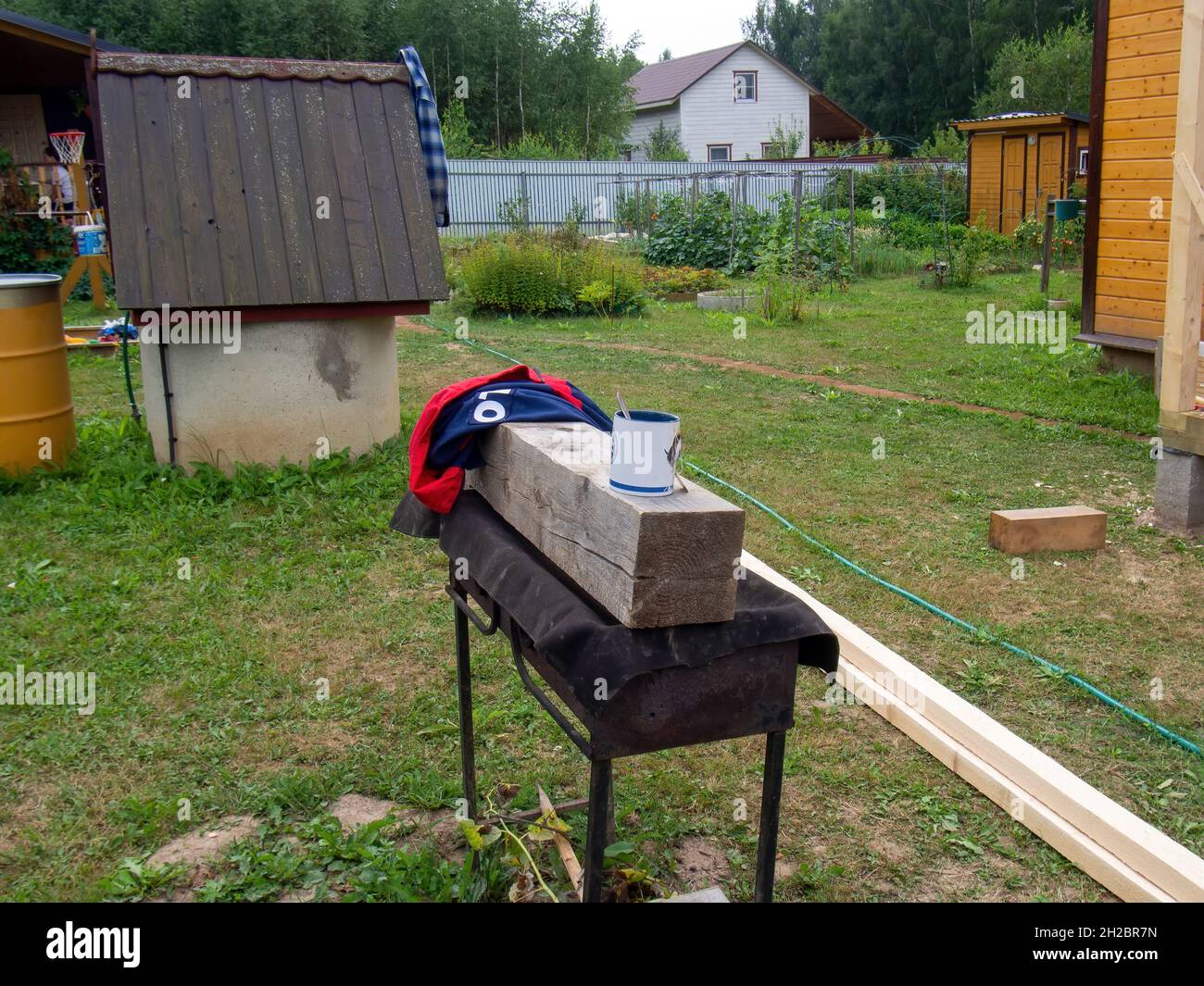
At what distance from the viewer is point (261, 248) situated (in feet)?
23.1

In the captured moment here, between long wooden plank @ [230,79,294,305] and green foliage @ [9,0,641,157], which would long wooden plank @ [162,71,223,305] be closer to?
long wooden plank @ [230,79,294,305]

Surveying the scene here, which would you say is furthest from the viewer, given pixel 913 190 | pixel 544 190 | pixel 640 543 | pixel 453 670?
pixel 913 190

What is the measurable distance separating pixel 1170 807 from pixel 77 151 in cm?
1785

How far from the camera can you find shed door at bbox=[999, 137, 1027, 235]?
27.9 m

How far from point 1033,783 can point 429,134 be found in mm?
6466

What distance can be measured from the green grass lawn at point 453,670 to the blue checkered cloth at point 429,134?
1746mm

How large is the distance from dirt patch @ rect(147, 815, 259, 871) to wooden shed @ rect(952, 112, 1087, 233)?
26.2m

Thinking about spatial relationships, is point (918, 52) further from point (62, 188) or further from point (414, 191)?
point (414, 191)

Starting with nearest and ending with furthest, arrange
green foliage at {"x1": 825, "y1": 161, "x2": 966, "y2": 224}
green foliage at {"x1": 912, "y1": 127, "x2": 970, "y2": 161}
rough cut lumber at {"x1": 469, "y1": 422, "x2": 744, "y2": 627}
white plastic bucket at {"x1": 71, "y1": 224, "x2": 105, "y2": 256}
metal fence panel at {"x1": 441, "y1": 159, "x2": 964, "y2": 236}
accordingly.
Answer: rough cut lumber at {"x1": 469, "y1": 422, "x2": 744, "y2": 627} → white plastic bucket at {"x1": 71, "y1": 224, "x2": 105, "y2": 256} → metal fence panel at {"x1": 441, "y1": 159, "x2": 964, "y2": 236} → green foliage at {"x1": 825, "y1": 161, "x2": 966, "y2": 224} → green foliage at {"x1": 912, "y1": 127, "x2": 970, "y2": 161}

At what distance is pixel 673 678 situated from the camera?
2312 millimetres

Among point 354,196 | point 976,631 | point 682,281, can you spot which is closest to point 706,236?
point 682,281

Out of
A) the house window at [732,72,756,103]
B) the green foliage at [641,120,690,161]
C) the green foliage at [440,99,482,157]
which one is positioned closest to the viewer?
the green foliage at [440,99,482,157]

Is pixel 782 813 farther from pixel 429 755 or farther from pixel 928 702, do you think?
pixel 429 755

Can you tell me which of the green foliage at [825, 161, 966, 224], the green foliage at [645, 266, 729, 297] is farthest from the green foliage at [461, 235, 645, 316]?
the green foliage at [825, 161, 966, 224]
